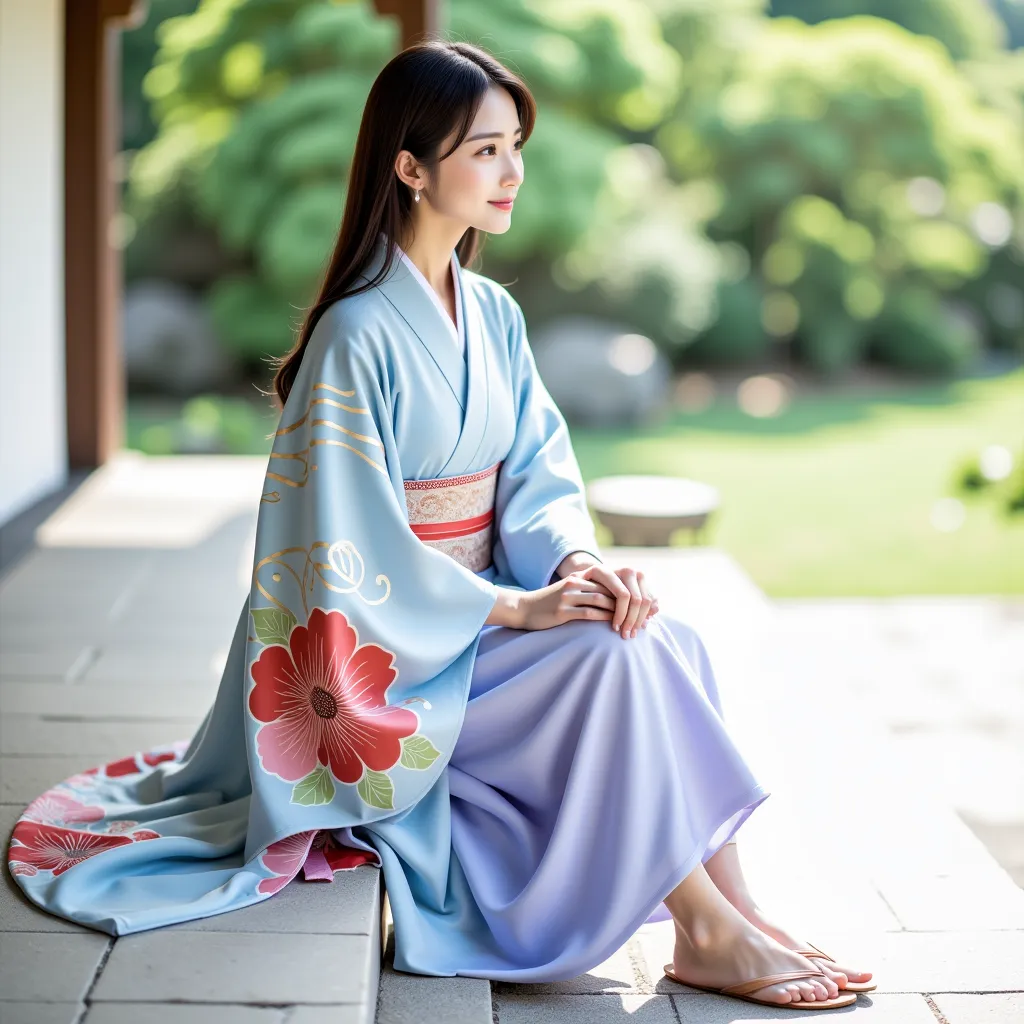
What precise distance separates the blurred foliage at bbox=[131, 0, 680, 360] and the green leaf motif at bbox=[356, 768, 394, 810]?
28.5 feet

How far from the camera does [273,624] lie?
6.75ft

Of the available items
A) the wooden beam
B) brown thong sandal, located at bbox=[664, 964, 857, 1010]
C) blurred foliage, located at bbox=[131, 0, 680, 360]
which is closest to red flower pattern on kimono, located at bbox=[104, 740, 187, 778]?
brown thong sandal, located at bbox=[664, 964, 857, 1010]

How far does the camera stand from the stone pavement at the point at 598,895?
181 centimetres

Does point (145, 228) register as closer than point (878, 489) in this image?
No

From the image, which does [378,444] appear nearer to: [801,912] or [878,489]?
[801,912]

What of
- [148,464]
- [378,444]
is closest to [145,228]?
[148,464]

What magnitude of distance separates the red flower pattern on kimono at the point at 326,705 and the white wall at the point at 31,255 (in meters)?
2.97

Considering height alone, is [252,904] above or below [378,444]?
Result: below

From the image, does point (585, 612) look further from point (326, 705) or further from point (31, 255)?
point (31, 255)

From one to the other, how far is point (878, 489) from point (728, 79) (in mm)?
6250

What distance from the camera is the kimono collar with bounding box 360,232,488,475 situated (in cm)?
215

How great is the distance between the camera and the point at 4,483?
15.5 feet

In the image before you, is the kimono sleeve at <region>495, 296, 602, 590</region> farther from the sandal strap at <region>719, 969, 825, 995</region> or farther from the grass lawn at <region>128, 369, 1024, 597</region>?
the grass lawn at <region>128, 369, 1024, 597</region>

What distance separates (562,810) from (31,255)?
3.74 m
